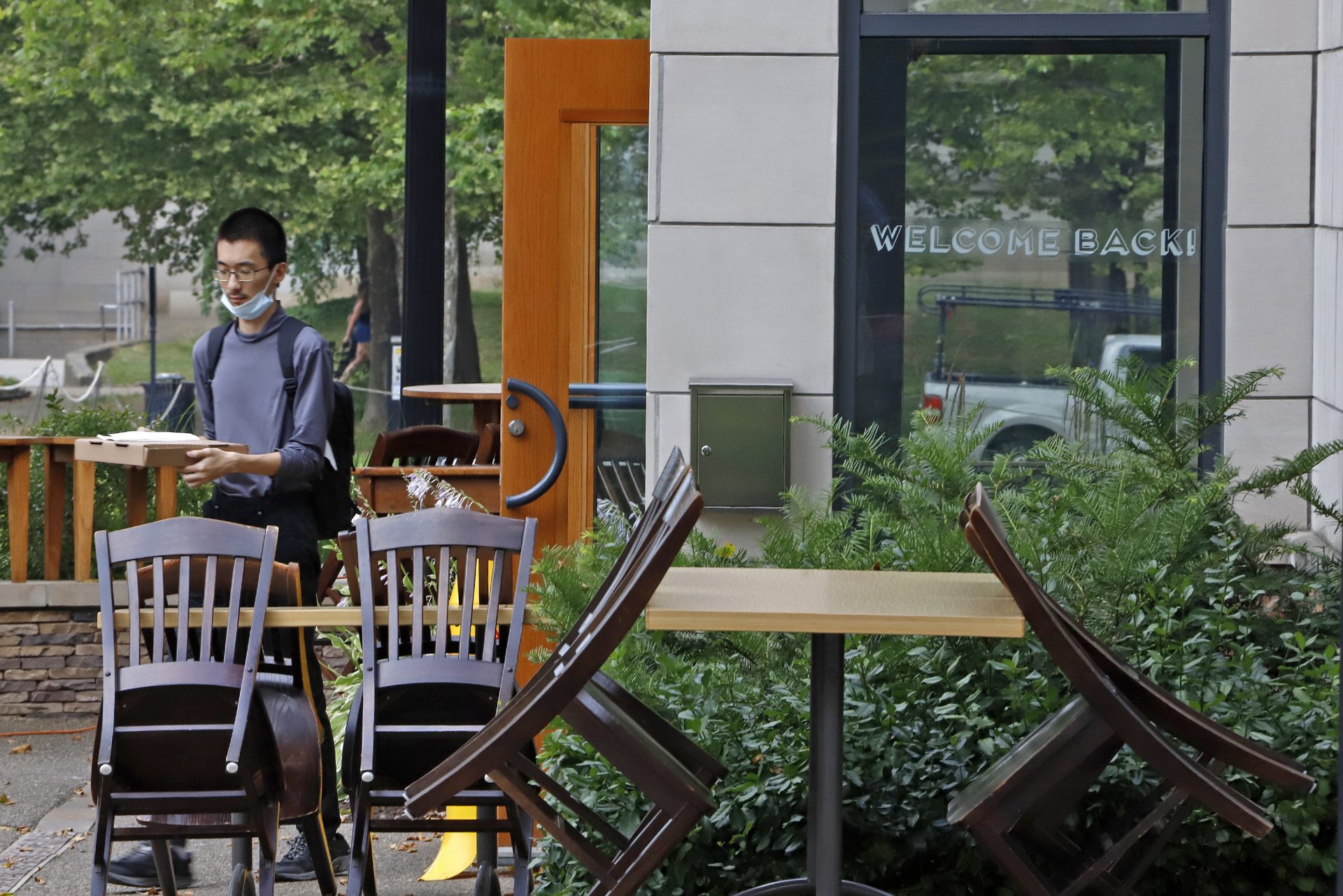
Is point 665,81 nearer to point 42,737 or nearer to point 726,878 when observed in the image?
point 726,878

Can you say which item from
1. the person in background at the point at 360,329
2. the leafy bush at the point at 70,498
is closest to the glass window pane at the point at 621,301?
the leafy bush at the point at 70,498

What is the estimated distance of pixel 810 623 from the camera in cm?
285

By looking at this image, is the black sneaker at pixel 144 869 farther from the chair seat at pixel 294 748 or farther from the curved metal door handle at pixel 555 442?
the curved metal door handle at pixel 555 442

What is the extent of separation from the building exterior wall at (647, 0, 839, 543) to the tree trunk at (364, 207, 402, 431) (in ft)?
46.1

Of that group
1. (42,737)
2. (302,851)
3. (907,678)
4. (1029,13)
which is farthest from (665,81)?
(42,737)

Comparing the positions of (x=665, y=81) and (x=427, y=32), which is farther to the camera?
(x=427, y=32)

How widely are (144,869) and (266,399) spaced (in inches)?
63.1

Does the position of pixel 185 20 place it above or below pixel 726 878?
above

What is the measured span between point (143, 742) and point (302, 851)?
1.32m

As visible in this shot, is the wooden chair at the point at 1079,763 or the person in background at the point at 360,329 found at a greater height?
the person in background at the point at 360,329

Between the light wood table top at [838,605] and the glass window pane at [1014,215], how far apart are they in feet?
8.00

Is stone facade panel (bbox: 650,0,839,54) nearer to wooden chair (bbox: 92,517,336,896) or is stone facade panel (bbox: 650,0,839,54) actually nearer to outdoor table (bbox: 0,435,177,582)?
wooden chair (bbox: 92,517,336,896)

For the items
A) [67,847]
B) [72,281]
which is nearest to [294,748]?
[67,847]

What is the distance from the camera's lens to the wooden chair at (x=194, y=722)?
3984 millimetres
